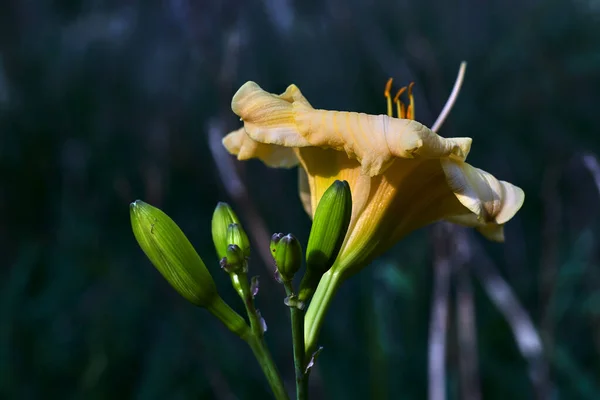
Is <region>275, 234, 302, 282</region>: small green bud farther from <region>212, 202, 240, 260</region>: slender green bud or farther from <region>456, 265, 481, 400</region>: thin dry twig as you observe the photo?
<region>456, 265, 481, 400</region>: thin dry twig

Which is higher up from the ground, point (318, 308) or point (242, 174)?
point (242, 174)

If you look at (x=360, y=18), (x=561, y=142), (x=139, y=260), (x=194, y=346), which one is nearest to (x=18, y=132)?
(x=139, y=260)

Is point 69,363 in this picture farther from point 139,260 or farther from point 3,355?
point 139,260

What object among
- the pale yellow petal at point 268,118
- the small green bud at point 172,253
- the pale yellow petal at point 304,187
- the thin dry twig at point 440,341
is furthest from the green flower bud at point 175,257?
the thin dry twig at point 440,341

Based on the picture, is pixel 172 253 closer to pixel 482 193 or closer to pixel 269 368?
pixel 269 368

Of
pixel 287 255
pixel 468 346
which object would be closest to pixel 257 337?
pixel 287 255
